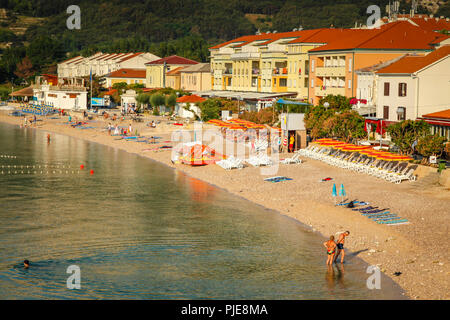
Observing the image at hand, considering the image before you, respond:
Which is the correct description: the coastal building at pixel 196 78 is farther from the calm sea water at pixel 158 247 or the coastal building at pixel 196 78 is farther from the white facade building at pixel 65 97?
the calm sea water at pixel 158 247

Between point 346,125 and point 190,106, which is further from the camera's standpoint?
point 190,106

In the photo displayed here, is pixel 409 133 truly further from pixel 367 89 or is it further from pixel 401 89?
pixel 367 89

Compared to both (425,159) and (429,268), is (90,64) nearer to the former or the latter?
(425,159)

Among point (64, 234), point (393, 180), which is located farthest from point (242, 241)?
point (393, 180)

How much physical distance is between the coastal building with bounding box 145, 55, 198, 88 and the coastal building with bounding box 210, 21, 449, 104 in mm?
12853

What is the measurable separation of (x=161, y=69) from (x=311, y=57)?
1831 inches

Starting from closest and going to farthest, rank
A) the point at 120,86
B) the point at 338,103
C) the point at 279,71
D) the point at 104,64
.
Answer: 1. the point at 338,103
2. the point at 279,71
3. the point at 120,86
4. the point at 104,64

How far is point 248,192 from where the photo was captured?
132 ft

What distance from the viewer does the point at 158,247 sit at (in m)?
29.1

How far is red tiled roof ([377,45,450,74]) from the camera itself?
51.6 meters

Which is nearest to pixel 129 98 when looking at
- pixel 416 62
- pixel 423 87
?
pixel 416 62

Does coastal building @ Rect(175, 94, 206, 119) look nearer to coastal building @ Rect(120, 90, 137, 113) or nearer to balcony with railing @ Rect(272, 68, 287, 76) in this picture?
balcony with railing @ Rect(272, 68, 287, 76)

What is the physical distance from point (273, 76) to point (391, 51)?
2143 cm

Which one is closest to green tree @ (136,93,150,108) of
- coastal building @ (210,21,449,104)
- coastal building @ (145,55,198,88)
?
coastal building @ (210,21,449,104)
